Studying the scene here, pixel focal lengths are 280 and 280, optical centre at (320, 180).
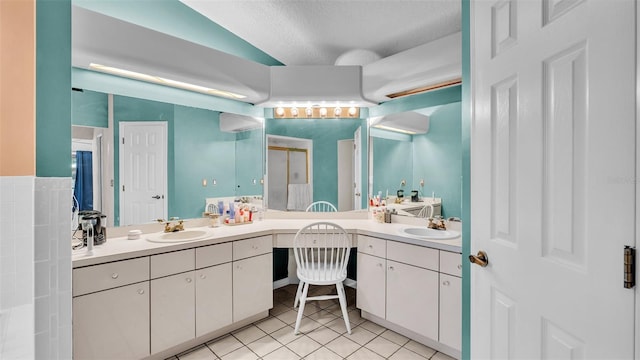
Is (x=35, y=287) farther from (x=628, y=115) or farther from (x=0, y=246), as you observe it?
(x=628, y=115)

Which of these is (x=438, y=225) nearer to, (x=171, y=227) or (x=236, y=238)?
(x=236, y=238)

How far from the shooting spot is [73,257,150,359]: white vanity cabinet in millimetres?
1602

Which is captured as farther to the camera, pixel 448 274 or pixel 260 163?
pixel 260 163

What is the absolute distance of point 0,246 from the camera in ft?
2.66

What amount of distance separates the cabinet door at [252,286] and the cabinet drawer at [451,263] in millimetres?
1450

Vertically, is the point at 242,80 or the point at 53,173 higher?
the point at 242,80

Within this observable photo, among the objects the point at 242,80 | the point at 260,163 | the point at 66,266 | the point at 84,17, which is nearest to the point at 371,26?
the point at 242,80

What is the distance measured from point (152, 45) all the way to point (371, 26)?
1.80 metres

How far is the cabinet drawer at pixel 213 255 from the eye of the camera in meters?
2.10

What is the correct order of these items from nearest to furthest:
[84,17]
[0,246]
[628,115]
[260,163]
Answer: [628,115] < [0,246] < [84,17] < [260,163]

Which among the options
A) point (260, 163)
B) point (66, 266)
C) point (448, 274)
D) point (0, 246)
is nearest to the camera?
point (0, 246)

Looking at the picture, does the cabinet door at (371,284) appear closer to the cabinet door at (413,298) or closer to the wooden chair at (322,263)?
the cabinet door at (413,298)

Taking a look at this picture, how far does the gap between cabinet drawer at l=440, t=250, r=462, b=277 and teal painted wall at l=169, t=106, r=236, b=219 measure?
2056mm

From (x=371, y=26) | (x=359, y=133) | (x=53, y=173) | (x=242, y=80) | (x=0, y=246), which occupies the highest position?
(x=371, y=26)
